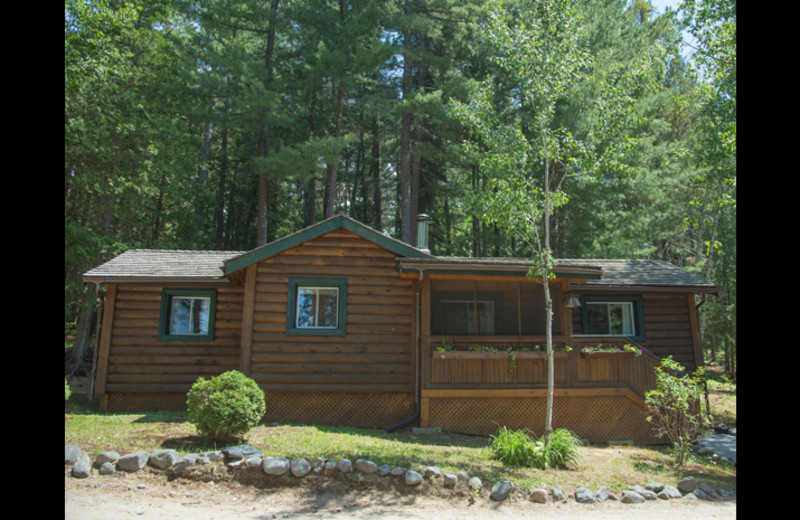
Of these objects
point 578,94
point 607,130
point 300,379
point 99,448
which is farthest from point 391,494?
point 578,94

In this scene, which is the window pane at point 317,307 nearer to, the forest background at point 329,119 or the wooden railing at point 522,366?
the wooden railing at point 522,366

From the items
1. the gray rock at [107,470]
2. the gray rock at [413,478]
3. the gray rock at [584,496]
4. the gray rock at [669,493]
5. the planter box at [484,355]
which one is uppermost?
the planter box at [484,355]

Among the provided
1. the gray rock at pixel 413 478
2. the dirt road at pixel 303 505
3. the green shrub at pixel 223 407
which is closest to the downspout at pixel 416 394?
the green shrub at pixel 223 407

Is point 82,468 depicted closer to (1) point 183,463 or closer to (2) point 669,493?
(1) point 183,463

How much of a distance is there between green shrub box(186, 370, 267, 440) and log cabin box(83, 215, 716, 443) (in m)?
2.90

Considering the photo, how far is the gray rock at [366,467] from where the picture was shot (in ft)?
23.0

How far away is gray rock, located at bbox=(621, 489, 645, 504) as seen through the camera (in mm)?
6926

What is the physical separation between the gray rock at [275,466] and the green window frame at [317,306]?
176 inches

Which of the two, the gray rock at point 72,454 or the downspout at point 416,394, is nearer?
the gray rock at point 72,454

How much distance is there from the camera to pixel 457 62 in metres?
25.1

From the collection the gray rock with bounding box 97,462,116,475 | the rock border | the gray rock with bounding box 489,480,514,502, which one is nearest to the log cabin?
the rock border

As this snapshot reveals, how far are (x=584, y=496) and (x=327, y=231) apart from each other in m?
7.20

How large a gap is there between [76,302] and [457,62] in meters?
19.2

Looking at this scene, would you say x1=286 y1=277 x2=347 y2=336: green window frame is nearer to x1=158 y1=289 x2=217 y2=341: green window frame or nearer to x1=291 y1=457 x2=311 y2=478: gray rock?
x1=158 y1=289 x2=217 y2=341: green window frame
